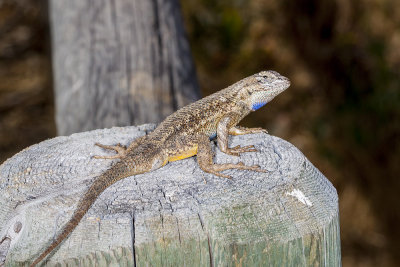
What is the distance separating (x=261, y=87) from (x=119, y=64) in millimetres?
1162

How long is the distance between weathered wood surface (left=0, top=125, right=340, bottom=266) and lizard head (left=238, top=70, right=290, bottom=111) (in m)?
0.94

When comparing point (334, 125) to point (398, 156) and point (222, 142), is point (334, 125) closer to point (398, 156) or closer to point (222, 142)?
point (398, 156)

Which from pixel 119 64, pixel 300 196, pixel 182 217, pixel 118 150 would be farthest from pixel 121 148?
pixel 119 64

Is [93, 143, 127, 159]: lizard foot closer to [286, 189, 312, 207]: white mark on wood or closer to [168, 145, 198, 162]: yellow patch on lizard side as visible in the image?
[168, 145, 198, 162]: yellow patch on lizard side

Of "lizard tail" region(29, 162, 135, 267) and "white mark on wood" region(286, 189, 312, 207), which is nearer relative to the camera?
"lizard tail" region(29, 162, 135, 267)

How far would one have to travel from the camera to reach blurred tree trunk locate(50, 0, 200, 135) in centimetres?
372

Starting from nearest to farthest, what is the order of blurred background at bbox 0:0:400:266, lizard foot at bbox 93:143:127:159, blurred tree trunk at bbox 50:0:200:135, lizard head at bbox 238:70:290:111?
lizard foot at bbox 93:143:127:159
lizard head at bbox 238:70:290:111
blurred tree trunk at bbox 50:0:200:135
blurred background at bbox 0:0:400:266

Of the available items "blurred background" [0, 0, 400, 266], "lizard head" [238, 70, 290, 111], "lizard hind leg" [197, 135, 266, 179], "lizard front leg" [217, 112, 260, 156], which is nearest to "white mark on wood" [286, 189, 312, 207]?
"lizard hind leg" [197, 135, 266, 179]

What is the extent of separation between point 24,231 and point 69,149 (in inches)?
29.7

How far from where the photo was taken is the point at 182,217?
1.97 meters

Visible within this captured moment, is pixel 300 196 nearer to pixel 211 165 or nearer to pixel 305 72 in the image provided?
pixel 211 165

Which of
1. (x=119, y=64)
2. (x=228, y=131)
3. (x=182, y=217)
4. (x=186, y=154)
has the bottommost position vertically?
(x=182, y=217)

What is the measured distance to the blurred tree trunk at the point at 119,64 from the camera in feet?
12.2

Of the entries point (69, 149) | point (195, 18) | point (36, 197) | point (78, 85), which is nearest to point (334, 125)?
point (195, 18)
